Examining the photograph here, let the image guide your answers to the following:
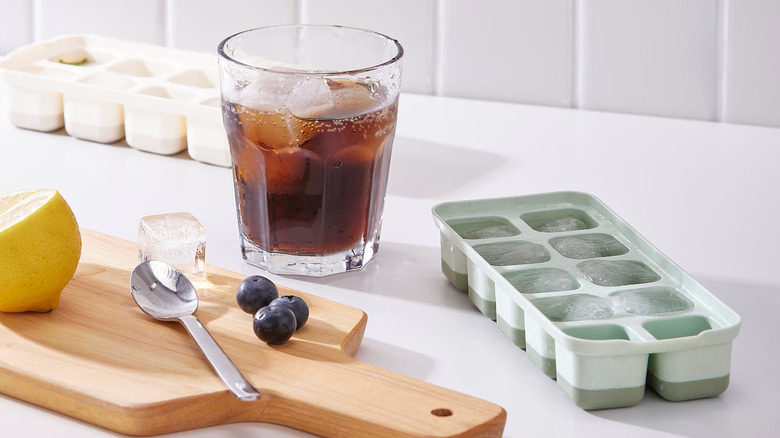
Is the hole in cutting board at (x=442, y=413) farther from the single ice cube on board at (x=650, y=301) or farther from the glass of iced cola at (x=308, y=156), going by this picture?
the glass of iced cola at (x=308, y=156)

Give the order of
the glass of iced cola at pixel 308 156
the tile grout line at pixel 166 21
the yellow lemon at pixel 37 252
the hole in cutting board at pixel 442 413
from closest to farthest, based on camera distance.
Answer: the hole in cutting board at pixel 442 413
the yellow lemon at pixel 37 252
the glass of iced cola at pixel 308 156
the tile grout line at pixel 166 21

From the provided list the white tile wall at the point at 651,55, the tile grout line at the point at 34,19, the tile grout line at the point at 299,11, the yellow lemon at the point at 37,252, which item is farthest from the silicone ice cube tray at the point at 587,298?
the tile grout line at the point at 34,19

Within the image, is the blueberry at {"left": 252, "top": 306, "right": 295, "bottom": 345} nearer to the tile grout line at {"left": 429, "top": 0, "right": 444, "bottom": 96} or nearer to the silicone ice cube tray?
the silicone ice cube tray

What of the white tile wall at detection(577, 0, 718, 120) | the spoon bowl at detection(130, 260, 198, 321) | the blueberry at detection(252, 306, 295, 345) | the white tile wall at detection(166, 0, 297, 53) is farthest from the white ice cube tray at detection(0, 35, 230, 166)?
the white tile wall at detection(577, 0, 718, 120)

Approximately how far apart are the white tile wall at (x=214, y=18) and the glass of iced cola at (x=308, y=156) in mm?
661

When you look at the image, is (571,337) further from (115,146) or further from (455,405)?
(115,146)

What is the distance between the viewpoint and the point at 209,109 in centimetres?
114

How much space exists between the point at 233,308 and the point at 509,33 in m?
0.87

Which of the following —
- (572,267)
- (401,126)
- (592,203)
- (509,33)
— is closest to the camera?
(572,267)

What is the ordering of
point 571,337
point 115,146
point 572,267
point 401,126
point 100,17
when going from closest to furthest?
point 571,337 < point 572,267 < point 115,146 < point 401,126 < point 100,17

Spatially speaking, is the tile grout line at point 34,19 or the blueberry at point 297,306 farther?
the tile grout line at point 34,19

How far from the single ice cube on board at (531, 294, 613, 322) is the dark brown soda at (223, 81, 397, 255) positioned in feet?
0.76

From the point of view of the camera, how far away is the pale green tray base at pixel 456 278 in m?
0.85

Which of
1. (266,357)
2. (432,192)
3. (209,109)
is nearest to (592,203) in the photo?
(432,192)
